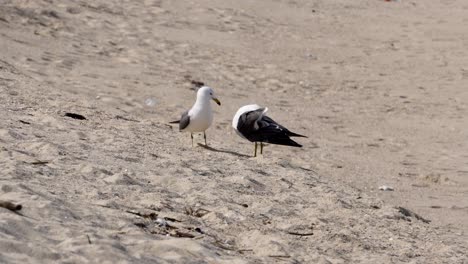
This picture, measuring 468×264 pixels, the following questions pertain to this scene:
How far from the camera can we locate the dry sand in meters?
5.55

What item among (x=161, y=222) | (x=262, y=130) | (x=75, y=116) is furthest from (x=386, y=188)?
(x=161, y=222)

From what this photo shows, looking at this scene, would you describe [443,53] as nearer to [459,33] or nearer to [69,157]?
[459,33]

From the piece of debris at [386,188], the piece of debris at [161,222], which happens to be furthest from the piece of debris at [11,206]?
the piece of debris at [386,188]

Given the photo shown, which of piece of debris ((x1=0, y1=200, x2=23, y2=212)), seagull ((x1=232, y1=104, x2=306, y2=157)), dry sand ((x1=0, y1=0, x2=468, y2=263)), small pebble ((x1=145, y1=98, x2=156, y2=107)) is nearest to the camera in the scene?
piece of debris ((x1=0, y1=200, x2=23, y2=212))

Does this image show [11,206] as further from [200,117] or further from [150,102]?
[150,102]

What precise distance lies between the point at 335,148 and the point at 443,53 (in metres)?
5.89

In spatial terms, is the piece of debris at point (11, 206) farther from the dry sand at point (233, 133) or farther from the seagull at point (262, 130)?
the seagull at point (262, 130)

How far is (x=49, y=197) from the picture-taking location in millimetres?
5539

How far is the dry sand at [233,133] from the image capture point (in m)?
5.55

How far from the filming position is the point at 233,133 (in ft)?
34.5

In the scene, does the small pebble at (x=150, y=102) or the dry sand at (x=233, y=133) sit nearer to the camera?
the dry sand at (x=233, y=133)

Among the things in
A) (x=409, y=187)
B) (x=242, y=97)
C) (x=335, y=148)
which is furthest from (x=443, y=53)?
(x=409, y=187)

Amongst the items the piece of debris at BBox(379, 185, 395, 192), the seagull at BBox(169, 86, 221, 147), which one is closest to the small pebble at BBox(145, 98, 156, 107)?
the seagull at BBox(169, 86, 221, 147)

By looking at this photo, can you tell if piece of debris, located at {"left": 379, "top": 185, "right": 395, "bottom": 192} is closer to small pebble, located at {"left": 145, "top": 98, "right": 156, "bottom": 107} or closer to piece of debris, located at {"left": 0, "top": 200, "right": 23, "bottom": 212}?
small pebble, located at {"left": 145, "top": 98, "right": 156, "bottom": 107}
